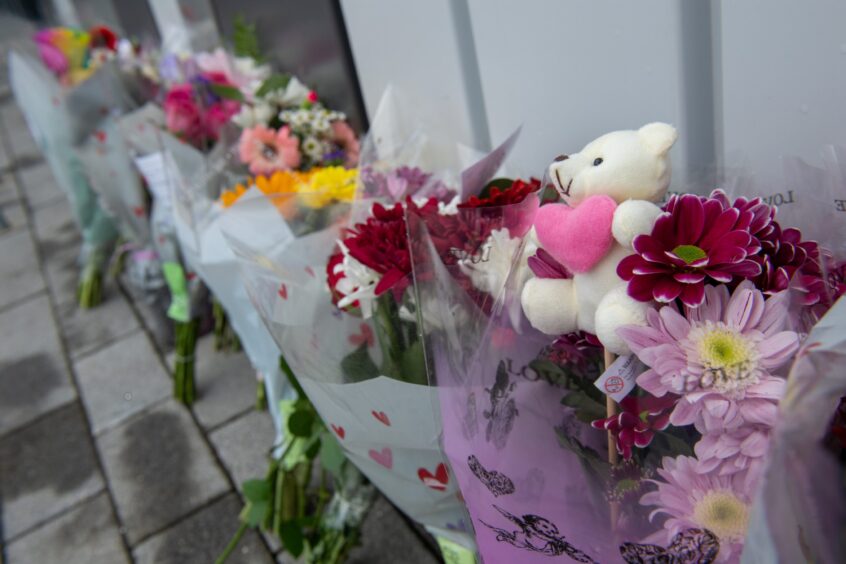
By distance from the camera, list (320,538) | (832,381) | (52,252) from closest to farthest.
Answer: (832,381) → (320,538) → (52,252)

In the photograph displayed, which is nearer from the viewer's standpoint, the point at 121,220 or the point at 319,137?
the point at 319,137

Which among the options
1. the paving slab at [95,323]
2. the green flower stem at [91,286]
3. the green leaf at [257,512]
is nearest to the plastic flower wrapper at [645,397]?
the green leaf at [257,512]

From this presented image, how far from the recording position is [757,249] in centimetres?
59

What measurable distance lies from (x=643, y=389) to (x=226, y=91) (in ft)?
5.28

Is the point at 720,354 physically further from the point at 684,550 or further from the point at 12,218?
the point at 12,218

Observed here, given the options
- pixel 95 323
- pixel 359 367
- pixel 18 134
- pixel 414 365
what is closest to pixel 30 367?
pixel 95 323

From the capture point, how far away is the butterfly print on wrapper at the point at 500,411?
0.73m

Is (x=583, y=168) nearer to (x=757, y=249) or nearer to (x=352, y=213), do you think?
(x=757, y=249)

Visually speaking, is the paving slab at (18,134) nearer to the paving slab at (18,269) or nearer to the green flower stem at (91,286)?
the paving slab at (18,269)

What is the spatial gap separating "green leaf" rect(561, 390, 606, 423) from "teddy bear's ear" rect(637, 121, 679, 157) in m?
0.29

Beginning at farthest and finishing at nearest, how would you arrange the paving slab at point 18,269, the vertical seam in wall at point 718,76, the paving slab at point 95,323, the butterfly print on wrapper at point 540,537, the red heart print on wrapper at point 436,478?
the paving slab at point 18,269, the paving slab at point 95,323, the red heart print on wrapper at point 436,478, the vertical seam in wall at point 718,76, the butterfly print on wrapper at point 540,537

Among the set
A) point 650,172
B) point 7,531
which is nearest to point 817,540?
point 650,172

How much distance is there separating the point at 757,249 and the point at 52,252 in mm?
4116

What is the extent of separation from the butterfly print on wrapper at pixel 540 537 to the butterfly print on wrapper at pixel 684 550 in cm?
6
